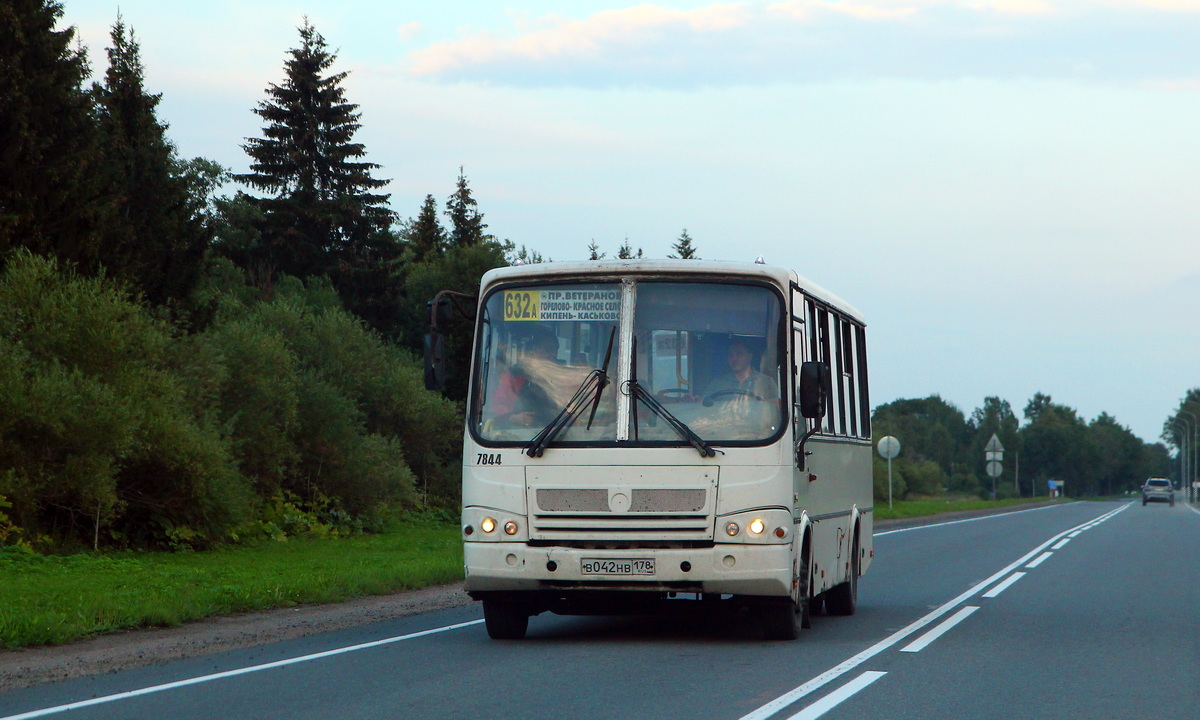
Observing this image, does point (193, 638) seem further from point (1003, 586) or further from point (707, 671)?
point (1003, 586)

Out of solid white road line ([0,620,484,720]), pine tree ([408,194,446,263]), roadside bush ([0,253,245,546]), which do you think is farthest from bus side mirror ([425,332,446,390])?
pine tree ([408,194,446,263])

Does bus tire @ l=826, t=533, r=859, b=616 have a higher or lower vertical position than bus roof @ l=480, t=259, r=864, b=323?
lower

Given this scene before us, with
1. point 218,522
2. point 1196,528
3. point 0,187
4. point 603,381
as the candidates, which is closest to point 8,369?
point 218,522

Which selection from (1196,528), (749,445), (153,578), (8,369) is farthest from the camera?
(1196,528)

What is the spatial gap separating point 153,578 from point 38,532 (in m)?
4.94

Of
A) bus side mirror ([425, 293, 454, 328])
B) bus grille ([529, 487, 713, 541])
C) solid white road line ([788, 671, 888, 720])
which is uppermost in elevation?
bus side mirror ([425, 293, 454, 328])

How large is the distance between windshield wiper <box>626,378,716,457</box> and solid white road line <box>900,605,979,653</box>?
2.34 m

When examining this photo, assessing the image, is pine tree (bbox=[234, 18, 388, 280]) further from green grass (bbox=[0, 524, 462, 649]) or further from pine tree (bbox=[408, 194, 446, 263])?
green grass (bbox=[0, 524, 462, 649])

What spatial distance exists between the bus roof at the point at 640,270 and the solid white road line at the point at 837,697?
3.37 meters

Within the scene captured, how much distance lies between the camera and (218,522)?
84.9ft

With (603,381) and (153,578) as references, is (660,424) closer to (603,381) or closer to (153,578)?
(603,381)

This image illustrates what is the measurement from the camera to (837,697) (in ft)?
29.2

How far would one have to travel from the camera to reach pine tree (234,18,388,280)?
2418 inches

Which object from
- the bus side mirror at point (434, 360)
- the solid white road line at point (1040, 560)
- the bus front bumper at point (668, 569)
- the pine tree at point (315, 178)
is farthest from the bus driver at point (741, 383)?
the pine tree at point (315, 178)
